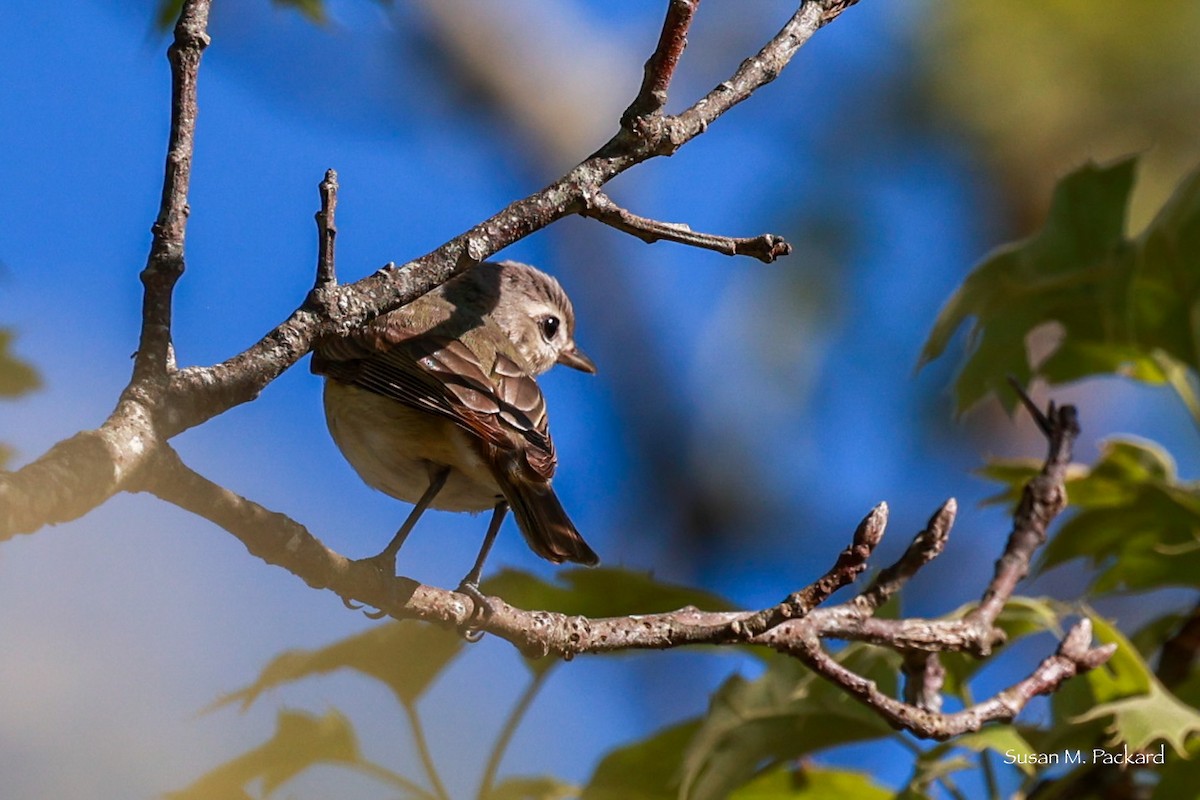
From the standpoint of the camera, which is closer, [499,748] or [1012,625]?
[499,748]

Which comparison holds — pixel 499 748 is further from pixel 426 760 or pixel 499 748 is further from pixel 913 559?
pixel 913 559

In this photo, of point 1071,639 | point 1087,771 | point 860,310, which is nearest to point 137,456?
point 1071,639

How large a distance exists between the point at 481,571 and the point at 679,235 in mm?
1338

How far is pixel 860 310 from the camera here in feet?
26.9

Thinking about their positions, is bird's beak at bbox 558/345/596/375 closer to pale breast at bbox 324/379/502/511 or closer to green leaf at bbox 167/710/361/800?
pale breast at bbox 324/379/502/511

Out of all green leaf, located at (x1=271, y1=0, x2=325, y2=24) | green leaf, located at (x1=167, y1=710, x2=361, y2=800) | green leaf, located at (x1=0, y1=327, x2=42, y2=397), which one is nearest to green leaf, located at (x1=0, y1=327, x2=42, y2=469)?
green leaf, located at (x1=0, y1=327, x2=42, y2=397)

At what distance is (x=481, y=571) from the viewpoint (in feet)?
10.5

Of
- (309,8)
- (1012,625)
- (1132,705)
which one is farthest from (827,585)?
(309,8)

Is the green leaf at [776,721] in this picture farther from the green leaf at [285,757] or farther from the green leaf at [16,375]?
the green leaf at [16,375]

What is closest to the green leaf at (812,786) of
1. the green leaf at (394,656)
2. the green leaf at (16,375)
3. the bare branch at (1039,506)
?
the bare branch at (1039,506)

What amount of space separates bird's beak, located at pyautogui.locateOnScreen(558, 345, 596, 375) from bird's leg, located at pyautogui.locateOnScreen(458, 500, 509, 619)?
144cm

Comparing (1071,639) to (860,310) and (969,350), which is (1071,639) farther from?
(860,310)

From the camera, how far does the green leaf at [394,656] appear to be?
228cm

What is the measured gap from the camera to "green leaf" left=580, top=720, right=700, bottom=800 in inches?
114
